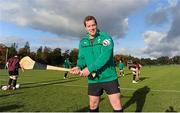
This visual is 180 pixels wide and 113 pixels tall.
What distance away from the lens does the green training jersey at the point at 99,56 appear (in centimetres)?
692

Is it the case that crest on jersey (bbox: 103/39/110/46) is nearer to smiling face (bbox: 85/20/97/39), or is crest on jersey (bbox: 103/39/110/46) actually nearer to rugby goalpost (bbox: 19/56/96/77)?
smiling face (bbox: 85/20/97/39)

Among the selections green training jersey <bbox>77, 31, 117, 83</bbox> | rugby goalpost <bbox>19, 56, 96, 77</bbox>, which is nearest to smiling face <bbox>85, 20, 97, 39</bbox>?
green training jersey <bbox>77, 31, 117, 83</bbox>

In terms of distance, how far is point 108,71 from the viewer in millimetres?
7121

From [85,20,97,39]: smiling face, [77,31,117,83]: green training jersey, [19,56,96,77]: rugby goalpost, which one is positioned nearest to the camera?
[77,31,117,83]: green training jersey

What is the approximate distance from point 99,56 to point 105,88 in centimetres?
67

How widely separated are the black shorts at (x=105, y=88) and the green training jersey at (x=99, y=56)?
0.26 feet

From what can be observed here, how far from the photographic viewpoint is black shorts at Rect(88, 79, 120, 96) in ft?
23.3

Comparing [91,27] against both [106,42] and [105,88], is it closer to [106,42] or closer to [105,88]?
[106,42]

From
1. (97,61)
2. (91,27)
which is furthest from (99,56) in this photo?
(91,27)

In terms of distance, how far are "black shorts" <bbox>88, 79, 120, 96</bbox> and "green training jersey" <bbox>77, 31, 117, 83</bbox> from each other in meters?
0.08

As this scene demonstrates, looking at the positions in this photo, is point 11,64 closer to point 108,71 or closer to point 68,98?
point 68,98

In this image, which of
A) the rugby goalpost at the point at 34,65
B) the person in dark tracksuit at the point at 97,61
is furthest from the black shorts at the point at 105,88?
the rugby goalpost at the point at 34,65

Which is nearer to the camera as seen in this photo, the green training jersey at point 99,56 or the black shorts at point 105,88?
the green training jersey at point 99,56

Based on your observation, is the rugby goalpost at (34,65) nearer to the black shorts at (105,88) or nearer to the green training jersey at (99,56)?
the green training jersey at (99,56)
